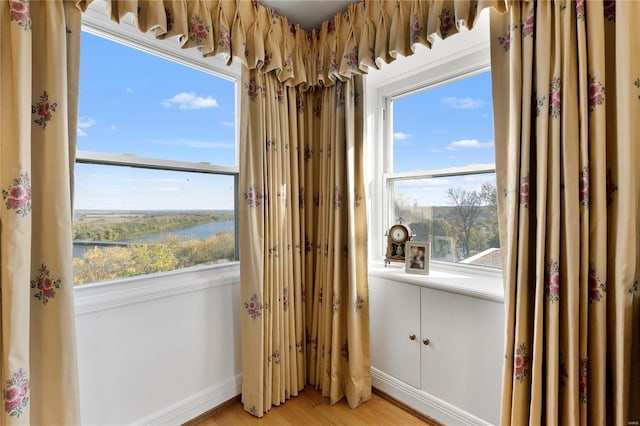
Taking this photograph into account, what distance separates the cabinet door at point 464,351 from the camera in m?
1.52

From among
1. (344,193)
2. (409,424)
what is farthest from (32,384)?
(409,424)

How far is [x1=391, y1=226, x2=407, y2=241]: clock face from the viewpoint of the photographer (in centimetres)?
209

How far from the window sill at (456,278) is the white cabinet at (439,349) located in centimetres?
4

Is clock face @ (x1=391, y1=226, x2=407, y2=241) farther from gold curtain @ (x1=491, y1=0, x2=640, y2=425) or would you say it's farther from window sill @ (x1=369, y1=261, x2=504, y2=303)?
gold curtain @ (x1=491, y1=0, x2=640, y2=425)

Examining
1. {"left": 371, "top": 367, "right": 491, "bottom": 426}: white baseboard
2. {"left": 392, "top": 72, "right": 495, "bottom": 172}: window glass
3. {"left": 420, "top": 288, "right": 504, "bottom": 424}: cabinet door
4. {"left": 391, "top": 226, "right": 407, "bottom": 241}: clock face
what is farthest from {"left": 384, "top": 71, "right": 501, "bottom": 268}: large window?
{"left": 371, "top": 367, "right": 491, "bottom": 426}: white baseboard

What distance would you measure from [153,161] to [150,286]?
68cm

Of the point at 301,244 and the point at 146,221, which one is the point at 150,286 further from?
the point at 301,244

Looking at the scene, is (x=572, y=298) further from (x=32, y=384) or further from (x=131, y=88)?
(x=131, y=88)

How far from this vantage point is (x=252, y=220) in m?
1.82

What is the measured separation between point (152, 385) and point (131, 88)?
5.22ft

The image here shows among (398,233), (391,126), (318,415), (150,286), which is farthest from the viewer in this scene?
(391,126)

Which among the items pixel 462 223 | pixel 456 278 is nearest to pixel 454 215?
pixel 462 223

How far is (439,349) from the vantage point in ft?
5.71

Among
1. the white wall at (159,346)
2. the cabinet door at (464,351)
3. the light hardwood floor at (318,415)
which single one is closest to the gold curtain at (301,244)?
the light hardwood floor at (318,415)
